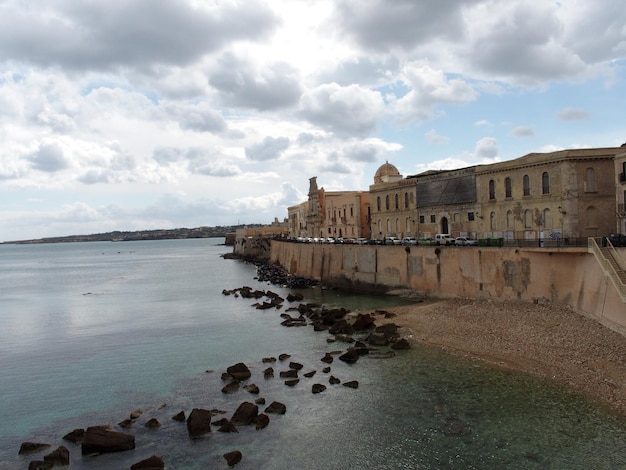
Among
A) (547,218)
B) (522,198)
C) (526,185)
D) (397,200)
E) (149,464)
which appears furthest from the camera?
(397,200)

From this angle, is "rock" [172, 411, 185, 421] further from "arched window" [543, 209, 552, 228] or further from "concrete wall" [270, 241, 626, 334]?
"arched window" [543, 209, 552, 228]

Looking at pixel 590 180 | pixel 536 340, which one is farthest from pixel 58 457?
pixel 590 180

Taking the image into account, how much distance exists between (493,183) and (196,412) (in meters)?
32.0

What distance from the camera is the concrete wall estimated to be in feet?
87.2

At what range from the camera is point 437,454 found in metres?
15.2

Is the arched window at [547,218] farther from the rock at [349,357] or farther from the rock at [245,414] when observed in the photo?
the rock at [245,414]

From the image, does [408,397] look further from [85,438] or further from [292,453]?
[85,438]

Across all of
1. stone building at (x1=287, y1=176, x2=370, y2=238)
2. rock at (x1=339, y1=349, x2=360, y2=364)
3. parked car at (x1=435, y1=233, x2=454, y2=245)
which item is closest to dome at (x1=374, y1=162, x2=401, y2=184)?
stone building at (x1=287, y1=176, x2=370, y2=238)

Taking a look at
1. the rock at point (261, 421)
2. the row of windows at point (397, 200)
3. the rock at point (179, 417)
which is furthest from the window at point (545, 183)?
the rock at point (179, 417)

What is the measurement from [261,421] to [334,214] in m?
58.2

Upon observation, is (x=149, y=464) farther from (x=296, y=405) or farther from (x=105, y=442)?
(x=296, y=405)

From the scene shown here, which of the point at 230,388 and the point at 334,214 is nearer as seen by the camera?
the point at 230,388

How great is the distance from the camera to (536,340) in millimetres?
24812

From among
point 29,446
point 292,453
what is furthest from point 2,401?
point 292,453
